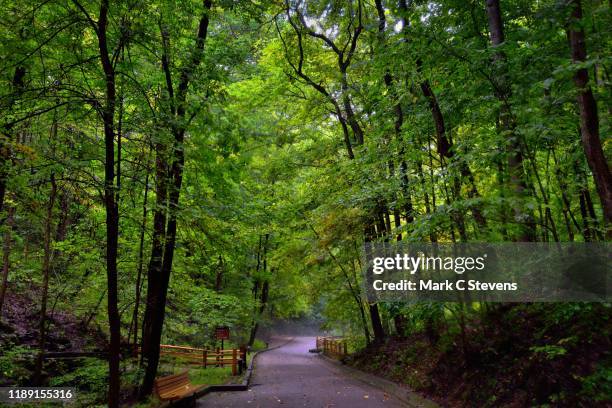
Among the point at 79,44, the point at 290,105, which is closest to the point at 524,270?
the point at 79,44

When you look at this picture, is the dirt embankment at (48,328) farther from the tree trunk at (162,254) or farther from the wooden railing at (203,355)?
the tree trunk at (162,254)

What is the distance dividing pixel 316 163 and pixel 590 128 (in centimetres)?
1291

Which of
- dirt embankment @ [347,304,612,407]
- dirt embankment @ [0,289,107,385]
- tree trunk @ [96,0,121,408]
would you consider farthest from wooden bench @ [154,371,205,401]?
dirt embankment @ [347,304,612,407]

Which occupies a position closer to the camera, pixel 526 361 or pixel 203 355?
pixel 526 361

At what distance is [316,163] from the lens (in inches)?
696

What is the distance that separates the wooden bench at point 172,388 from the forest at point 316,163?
1.78ft

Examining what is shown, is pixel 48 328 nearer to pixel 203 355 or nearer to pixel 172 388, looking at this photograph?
pixel 203 355

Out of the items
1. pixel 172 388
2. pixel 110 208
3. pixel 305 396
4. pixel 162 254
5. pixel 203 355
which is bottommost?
pixel 305 396

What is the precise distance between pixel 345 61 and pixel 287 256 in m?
8.01

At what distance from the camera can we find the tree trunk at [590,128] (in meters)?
5.05

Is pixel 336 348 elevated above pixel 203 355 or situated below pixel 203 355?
below

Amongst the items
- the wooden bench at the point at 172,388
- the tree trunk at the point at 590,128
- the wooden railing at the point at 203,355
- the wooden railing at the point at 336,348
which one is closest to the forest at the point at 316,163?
the tree trunk at the point at 590,128

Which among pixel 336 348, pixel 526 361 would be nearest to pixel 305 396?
pixel 526 361

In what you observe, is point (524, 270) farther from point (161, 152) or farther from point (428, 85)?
point (161, 152)
